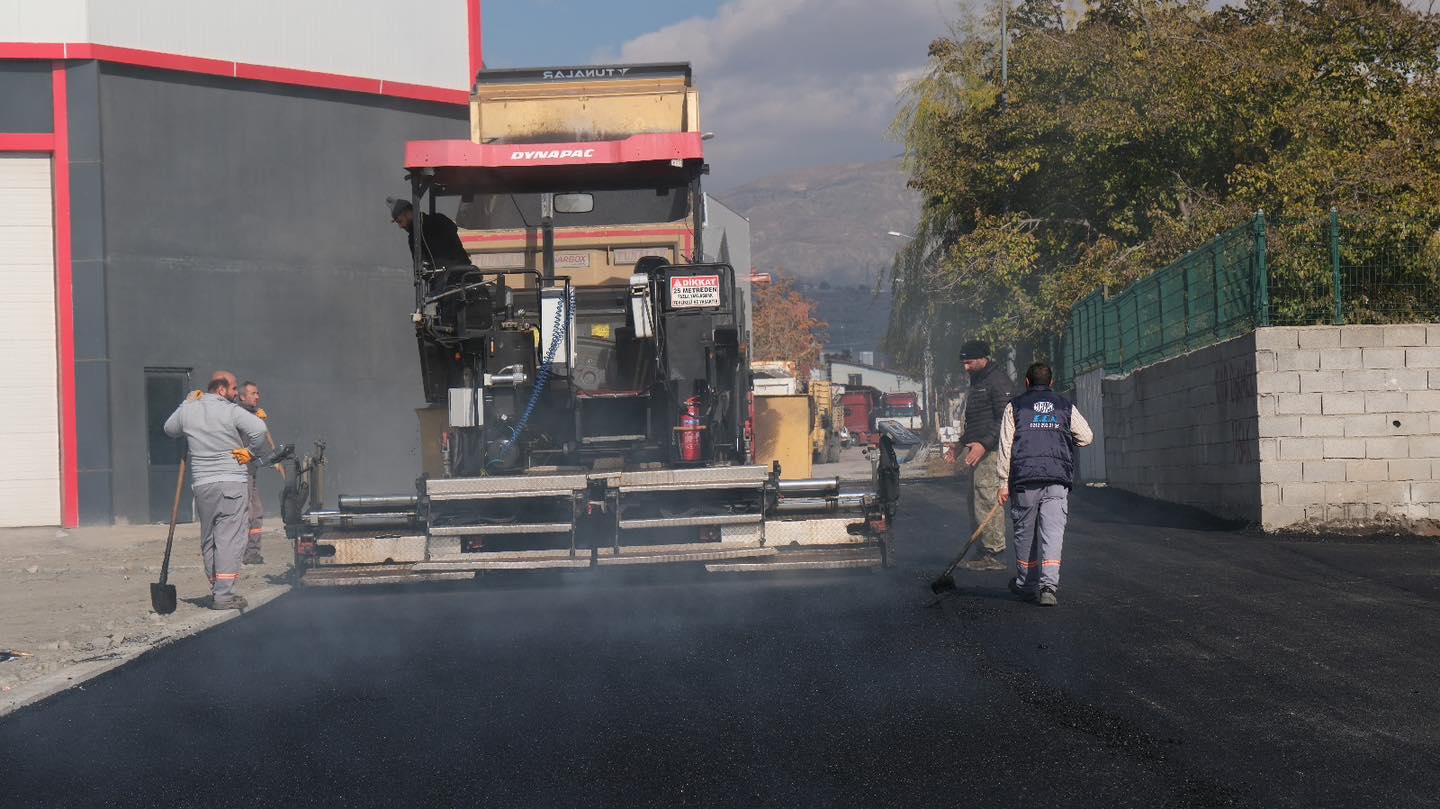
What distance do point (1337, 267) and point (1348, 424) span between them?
1444mm

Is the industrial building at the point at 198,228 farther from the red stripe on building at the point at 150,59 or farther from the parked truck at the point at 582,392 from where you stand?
the parked truck at the point at 582,392

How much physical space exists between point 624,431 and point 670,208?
1.72 meters

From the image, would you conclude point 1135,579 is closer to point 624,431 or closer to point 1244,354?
point 624,431

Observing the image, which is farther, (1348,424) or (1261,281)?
(1261,281)

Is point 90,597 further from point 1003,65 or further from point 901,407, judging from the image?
point 901,407

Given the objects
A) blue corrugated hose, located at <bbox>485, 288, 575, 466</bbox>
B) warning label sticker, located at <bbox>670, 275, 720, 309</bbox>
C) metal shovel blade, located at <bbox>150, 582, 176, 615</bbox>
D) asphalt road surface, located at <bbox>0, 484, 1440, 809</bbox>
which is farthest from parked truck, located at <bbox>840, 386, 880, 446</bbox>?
asphalt road surface, located at <bbox>0, 484, 1440, 809</bbox>

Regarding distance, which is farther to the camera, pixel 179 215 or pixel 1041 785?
pixel 179 215

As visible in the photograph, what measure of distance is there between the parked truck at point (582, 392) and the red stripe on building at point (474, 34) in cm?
1309

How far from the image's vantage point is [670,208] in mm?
11250

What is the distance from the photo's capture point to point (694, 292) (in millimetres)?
10133

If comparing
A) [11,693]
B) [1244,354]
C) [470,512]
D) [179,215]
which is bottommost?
[11,693]

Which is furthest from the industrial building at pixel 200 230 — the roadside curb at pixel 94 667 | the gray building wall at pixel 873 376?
the gray building wall at pixel 873 376

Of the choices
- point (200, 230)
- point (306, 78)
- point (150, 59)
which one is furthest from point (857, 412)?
point (150, 59)

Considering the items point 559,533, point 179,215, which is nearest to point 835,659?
point 559,533
